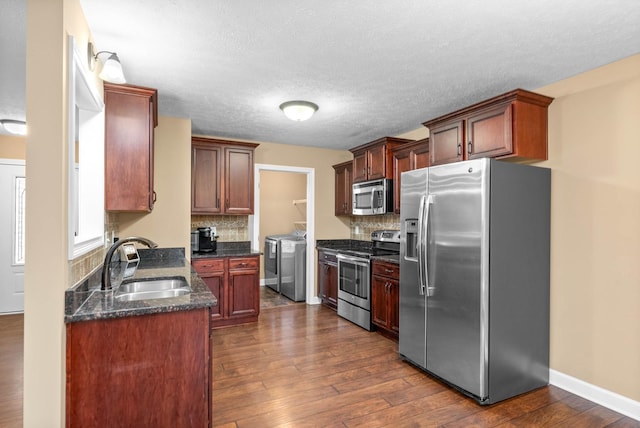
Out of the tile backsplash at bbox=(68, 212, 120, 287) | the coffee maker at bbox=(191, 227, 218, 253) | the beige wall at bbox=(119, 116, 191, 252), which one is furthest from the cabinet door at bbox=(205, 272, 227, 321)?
the tile backsplash at bbox=(68, 212, 120, 287)

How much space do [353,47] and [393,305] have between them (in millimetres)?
2621

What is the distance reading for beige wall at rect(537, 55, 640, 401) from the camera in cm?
241

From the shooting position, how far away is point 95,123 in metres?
2.54

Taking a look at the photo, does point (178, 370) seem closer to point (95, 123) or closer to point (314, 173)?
point (95, 123)

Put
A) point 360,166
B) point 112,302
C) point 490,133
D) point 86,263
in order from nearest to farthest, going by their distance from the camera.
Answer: point 112,302 → point 86,263 → point 490,133 → point 360,166

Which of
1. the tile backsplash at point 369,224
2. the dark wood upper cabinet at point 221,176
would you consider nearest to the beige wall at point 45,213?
the dark wood upper cabinet at point 221,176

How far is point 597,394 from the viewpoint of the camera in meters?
2.57

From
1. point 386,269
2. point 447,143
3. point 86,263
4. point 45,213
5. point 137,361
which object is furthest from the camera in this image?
point 386,269

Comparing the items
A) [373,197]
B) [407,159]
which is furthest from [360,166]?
[407,159]

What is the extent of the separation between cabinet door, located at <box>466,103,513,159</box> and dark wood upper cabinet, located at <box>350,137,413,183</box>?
1.33 metres

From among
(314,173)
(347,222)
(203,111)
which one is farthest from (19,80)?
(347,222)

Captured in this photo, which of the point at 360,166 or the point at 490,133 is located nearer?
the point at 490,133

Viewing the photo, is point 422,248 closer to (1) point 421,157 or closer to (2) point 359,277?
(1) point 421,157

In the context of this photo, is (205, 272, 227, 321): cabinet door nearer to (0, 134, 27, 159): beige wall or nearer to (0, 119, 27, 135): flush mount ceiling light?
(0, 119, 27, 135): flush mount ceiling light
